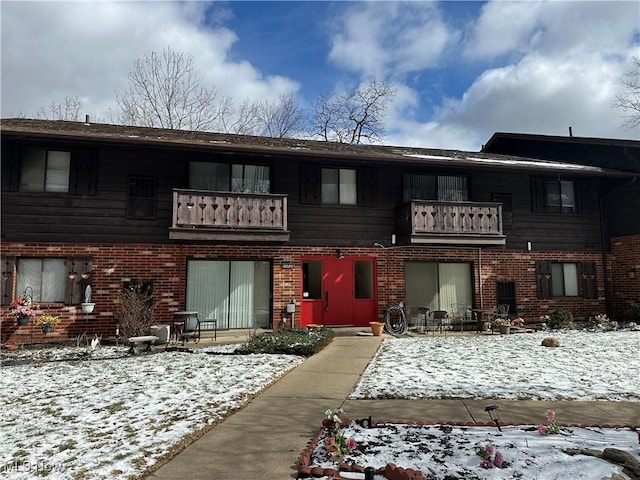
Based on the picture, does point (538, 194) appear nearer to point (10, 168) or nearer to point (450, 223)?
point (450, 223)

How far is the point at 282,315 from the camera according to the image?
41.0 feet

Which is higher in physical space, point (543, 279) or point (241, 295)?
point (543, 279)

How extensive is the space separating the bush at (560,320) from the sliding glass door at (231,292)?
900cm

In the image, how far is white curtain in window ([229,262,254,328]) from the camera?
1230 centimetres

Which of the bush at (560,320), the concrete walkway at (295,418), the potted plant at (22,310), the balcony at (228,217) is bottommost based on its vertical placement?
the concrete walkway at (295,418)

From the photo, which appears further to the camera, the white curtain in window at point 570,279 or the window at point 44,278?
the white curtain in window at point 570,279

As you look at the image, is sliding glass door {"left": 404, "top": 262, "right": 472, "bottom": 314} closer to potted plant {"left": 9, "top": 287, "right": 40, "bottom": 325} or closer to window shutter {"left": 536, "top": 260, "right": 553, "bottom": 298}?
window shutter {"left": 536, "top": 260, "right": 553, "bottom": 298}

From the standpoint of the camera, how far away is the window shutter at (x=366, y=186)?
1338 cm

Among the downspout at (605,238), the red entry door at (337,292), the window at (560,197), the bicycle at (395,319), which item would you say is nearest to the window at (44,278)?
the red entry door at (337,292)

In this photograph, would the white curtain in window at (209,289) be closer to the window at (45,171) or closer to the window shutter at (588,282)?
the window at (45,171)

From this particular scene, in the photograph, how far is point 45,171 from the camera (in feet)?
37.2

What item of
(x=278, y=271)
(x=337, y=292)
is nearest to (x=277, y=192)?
(x=278, y=271)

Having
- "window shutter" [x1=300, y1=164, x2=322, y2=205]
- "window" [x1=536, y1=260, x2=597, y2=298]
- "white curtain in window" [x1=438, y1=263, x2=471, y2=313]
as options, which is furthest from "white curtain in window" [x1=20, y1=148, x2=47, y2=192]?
"window" [x1=536, y1=260, x2=597, y2=298]

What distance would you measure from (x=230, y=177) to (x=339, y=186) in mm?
3441
